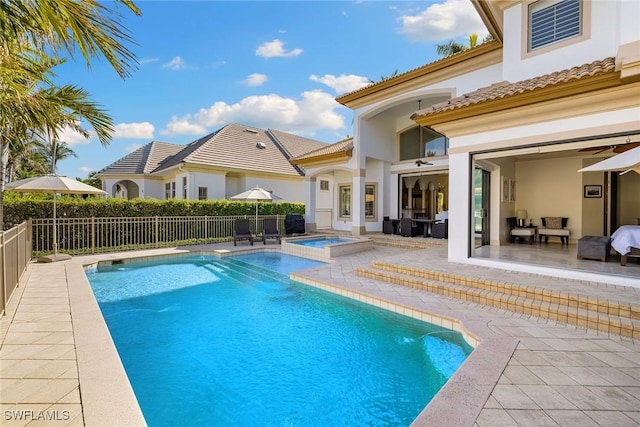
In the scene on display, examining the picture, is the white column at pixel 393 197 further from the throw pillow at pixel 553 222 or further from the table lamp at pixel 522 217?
the throw pillow at pixel 553 222

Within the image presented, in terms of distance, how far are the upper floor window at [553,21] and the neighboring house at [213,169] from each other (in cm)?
1544

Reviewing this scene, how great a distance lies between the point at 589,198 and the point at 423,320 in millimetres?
9888

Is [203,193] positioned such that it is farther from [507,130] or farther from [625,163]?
[625,163]

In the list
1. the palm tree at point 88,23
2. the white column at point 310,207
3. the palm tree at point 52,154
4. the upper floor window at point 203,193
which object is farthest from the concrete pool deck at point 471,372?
the palm tree at point 52,154

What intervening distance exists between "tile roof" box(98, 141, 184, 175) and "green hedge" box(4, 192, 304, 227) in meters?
→ 9.58

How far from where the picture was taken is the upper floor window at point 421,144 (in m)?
14.4

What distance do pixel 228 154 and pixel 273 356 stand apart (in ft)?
55.6

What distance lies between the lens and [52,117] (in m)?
5.36

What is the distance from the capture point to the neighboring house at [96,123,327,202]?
1797cm

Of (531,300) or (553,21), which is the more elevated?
(553,21)

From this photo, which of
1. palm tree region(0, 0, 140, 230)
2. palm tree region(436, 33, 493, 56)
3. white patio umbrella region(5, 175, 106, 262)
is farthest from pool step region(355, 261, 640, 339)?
palm tree region(436, 33, 493, 56)

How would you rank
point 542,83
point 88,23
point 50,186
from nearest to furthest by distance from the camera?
point 88,23, point 542,83, point 50,186

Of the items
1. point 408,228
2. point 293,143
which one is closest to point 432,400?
point 408,228

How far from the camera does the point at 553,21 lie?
302 inches
